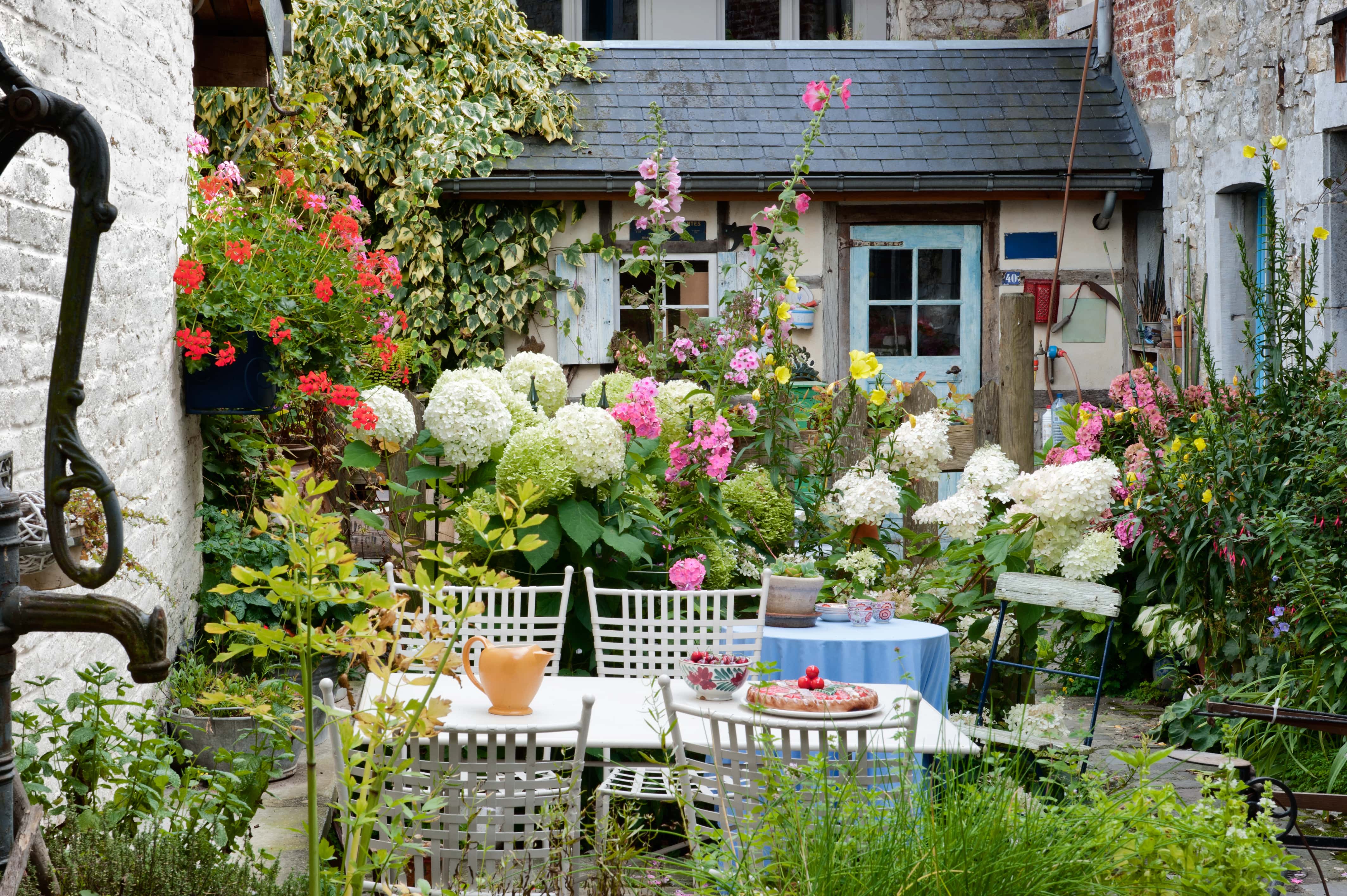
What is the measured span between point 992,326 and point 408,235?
4220 millimetres

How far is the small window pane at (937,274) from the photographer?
9.09m

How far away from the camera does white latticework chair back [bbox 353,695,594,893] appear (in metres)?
2.41

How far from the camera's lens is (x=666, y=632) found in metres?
3.91

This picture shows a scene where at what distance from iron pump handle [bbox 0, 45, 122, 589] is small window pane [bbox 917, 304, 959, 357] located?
8.24 m

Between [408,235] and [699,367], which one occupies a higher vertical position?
[408,235]

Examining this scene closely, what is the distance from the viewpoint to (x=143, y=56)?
154 inches

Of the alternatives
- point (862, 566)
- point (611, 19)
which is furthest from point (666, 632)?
point (611, 19)

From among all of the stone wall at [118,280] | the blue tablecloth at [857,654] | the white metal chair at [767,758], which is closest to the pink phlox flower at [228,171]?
the stone wall at [118,280]

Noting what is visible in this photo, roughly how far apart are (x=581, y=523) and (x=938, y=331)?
5.74m

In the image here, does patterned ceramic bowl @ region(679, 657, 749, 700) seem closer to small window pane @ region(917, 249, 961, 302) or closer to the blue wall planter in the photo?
the blue wall planter

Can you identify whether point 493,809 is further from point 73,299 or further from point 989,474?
point 989,474

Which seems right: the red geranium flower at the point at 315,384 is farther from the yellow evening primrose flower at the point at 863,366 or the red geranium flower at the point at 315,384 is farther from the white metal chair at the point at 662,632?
the yellow evening primrose flower at the point at 863,366

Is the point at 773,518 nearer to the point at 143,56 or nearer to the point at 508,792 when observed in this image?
the point at 508,792

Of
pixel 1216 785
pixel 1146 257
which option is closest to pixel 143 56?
pixel 1216 785
